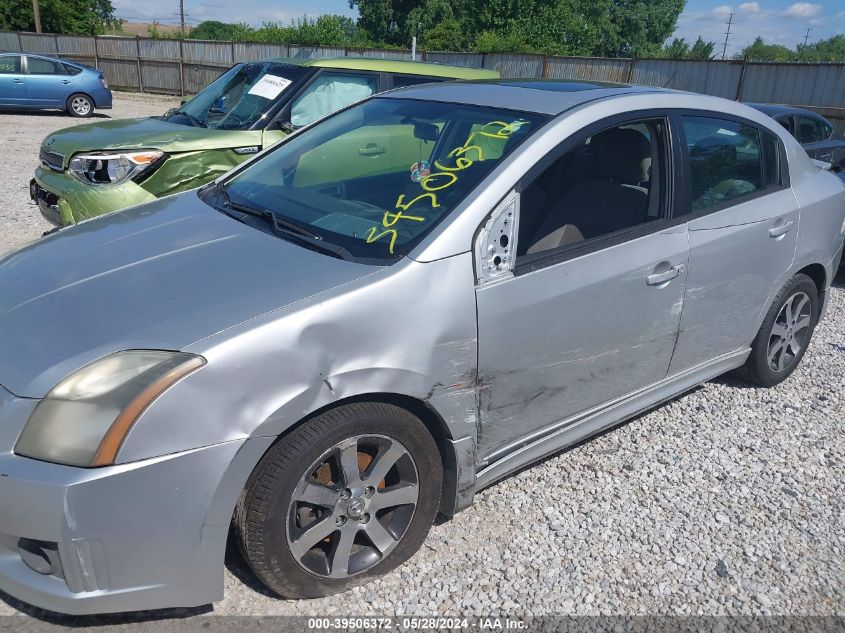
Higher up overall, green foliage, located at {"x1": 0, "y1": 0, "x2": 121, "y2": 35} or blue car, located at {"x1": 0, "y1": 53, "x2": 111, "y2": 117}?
green foliage, located at {"x1": 0, "y1": 0, "x2": 121, "y2": 35}

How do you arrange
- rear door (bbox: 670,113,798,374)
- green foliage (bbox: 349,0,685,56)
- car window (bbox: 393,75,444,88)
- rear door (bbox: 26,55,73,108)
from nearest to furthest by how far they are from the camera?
rear door (bbox: 670,113,798,374), car window (bbox: 393,75,444,88), rear door (bbox: 26,55,73,108), green foliage (bbox: 349,0,685,56)

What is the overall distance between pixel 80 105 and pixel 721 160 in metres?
18.9

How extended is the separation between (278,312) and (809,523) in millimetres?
2536

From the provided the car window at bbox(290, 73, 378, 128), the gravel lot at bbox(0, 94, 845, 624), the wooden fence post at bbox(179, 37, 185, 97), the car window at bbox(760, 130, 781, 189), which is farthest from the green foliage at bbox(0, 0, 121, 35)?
the gravel lot at bbox(0, 94, 845, 624)

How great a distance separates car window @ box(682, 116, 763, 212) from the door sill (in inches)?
34.3

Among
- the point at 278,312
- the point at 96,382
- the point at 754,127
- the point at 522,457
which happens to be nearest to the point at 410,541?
the point at 522,457

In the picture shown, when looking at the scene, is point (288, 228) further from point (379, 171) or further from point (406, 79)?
point (406, 79)

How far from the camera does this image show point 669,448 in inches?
146

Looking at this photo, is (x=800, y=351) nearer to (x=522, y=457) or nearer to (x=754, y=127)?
(x=754, y=127)

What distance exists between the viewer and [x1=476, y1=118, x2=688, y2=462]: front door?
271 cm

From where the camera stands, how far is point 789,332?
428 cm

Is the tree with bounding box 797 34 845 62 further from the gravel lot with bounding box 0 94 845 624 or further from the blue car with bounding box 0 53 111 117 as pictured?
the gravel lot with bounding box 0 94 845 624

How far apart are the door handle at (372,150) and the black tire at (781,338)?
2355 mm

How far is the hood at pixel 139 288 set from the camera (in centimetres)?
219
